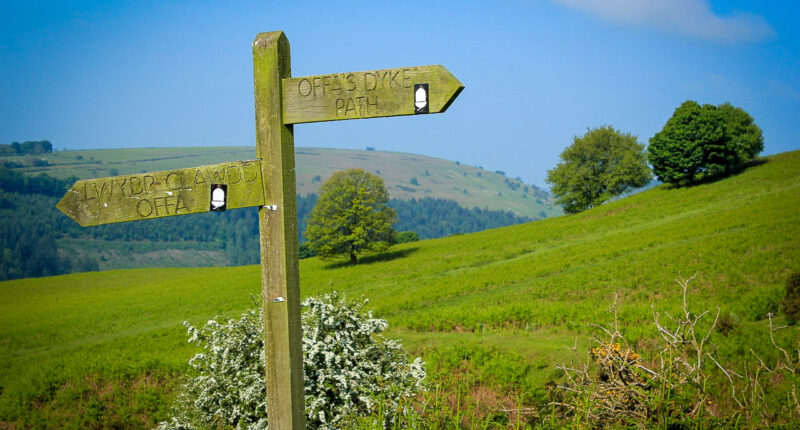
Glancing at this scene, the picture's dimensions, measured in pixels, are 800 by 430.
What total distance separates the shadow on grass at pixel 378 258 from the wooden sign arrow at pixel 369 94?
146ft

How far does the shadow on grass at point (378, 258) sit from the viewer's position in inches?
1917

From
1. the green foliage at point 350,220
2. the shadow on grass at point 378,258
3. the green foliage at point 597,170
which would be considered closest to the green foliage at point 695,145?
the green foliage at point 597,170

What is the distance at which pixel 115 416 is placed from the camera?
970 centimetres

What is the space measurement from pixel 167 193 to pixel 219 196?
0.39 metres

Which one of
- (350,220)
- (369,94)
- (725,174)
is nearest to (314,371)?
(369,94)

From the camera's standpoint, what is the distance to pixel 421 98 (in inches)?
129

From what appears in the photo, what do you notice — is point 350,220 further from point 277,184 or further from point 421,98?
point 421,98

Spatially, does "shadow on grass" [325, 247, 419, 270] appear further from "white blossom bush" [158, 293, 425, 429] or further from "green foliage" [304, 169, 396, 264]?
"white blossom bush" [158, 293, 425, 429]

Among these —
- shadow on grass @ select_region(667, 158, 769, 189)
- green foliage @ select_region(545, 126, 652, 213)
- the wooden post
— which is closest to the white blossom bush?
the wooden post

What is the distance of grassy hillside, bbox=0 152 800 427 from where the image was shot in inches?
431

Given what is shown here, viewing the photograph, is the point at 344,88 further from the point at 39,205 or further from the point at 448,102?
the point at 39,205

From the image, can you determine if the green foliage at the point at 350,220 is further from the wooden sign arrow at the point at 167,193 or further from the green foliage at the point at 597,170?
the wooden sign arrow at the point at 167,193

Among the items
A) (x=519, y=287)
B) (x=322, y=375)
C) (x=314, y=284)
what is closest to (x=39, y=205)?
(x=314, y=284)

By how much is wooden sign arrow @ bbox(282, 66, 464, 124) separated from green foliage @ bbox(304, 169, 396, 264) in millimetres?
43210
